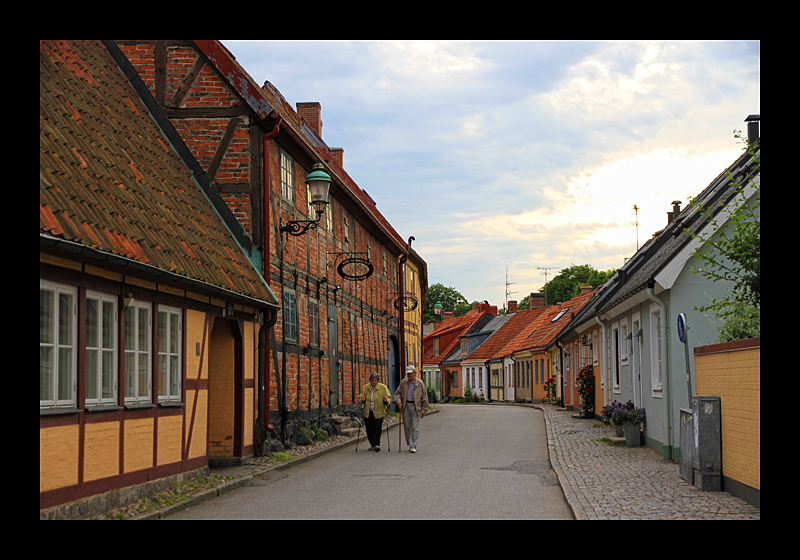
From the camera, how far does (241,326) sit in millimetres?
13922

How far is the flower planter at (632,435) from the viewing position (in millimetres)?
17078

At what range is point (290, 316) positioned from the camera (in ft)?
55.7

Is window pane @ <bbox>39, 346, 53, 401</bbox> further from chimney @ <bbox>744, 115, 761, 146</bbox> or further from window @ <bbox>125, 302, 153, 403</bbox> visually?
chimney @ <bbox>744, 115, 761, 146</bbox>

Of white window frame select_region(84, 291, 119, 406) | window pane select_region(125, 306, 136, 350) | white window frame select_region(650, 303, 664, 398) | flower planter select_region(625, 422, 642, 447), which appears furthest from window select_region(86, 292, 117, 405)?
flower planter select_region(625, 422, 642, 447)

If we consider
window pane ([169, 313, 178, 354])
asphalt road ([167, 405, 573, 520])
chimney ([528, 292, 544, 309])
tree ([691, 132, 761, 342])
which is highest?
chimney ([528, 292, 544, 309])

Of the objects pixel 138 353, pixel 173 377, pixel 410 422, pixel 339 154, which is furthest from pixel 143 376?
pixel 339 154

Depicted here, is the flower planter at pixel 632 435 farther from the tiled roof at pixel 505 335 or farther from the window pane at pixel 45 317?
the tiled roof at pixel 505 335

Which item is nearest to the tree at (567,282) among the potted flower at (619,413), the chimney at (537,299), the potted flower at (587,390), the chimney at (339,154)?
the chimney at (537,299)

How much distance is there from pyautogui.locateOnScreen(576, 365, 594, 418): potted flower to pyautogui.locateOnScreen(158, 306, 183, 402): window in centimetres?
1715

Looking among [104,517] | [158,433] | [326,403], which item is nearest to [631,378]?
[326,403]

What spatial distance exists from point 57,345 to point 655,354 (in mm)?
10805

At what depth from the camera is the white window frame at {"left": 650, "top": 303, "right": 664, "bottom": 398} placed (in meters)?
15.3

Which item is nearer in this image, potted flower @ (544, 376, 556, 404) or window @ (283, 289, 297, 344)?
window @ (283, 289, 297, 344)

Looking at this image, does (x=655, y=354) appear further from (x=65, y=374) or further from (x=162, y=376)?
(x=65, y=374)
